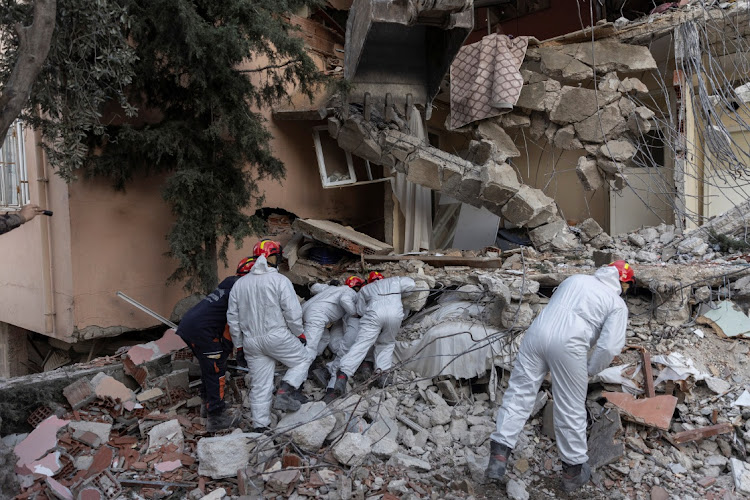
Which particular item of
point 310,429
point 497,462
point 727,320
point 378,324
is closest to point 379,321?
point 378,324

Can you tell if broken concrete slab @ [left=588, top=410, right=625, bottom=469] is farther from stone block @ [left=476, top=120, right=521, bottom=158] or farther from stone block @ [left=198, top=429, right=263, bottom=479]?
stone block @ [left=476, top=120, right=521, bottom=158]

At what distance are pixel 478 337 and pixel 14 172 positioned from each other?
6743mm

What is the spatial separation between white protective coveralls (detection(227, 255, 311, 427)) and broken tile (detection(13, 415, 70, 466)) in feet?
5.17

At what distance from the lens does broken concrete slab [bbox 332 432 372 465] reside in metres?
4.16

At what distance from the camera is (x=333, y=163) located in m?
9.41

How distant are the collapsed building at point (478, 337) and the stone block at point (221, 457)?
0.01 meters

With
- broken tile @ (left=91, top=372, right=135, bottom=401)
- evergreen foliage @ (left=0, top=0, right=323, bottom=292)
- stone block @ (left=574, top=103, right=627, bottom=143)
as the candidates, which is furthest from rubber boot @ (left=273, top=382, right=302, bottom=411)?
stone block @ (left=574, top=103, right=627, bottom=143)

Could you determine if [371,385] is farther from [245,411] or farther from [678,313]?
[678,313]

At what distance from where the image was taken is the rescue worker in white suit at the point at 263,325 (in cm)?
481

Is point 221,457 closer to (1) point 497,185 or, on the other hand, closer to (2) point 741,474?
(2) point 741,474

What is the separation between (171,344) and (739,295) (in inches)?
235

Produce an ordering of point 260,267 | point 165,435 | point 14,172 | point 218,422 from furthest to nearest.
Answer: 1. point 14,172
2. point 260,267
3. point 218,422
4. point 165,435

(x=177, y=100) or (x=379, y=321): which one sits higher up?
(x=177, y=100)

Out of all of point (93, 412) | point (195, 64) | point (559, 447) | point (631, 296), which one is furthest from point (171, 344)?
point (631, 296)
